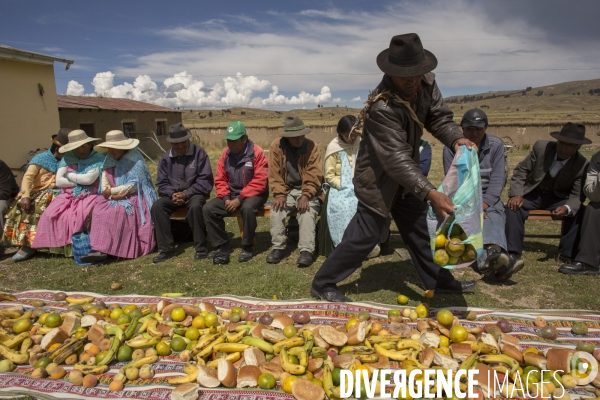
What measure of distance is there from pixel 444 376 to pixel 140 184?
4.77 metres

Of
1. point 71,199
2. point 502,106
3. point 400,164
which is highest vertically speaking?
point 502,106

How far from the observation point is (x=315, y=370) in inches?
103

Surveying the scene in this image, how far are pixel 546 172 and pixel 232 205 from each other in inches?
160

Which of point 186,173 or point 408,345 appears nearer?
point 408,345

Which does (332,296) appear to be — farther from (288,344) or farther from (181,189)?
(181,189)

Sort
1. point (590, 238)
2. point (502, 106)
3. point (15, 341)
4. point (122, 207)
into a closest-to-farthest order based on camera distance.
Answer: point (15, 341), point (590, 238), point (122, 207), point (502, 106)

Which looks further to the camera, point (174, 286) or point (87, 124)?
point (87, 124)

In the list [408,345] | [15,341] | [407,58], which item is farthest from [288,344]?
[407,58]

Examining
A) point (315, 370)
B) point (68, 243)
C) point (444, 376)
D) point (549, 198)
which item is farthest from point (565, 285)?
point (68, 243)

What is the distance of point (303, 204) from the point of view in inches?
212

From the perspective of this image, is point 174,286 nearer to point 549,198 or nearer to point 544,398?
point 544,398

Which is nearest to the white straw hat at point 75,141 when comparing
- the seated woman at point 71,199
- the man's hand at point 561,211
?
the seated woman at point 71,199

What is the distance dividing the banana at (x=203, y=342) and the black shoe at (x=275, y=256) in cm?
233

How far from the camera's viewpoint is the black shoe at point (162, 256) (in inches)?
217
